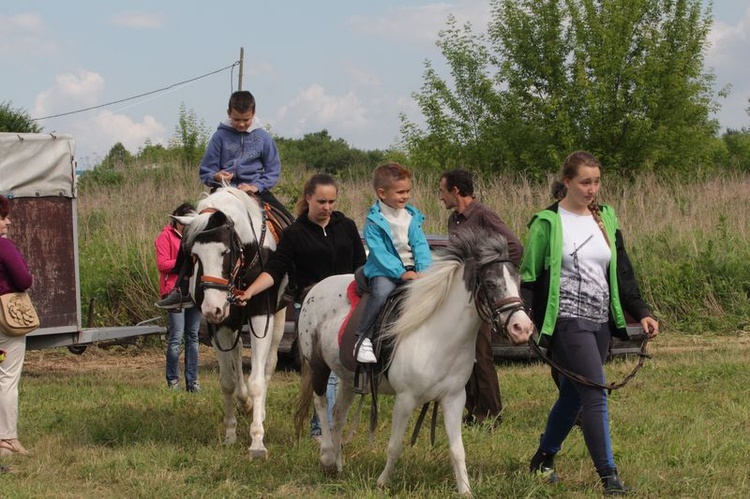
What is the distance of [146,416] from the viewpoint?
8273 mm

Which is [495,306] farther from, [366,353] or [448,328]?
[366,353]

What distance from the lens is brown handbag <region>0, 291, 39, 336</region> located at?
22.7ft

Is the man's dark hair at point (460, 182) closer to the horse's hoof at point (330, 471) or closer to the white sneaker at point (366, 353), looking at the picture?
the white sneaker at point (366, 353)

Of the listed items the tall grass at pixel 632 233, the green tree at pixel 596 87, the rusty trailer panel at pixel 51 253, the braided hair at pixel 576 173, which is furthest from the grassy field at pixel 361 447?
the green tree at pixel 596 87

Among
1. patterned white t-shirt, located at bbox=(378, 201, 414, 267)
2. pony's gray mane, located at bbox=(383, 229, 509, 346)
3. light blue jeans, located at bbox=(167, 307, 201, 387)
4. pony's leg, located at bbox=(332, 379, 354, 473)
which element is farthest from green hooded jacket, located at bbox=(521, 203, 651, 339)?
light blue jeans, located at bbox=(167, 307, 201, 387)

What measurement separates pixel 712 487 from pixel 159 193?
1645 cm

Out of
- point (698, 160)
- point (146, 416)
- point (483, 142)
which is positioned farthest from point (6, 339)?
point (698, 160)

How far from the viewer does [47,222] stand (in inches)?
399

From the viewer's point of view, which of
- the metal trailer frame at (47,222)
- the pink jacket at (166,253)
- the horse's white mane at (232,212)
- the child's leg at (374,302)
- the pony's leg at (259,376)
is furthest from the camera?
the pink jacket at (166,253)

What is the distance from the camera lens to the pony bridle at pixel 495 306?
4.88m

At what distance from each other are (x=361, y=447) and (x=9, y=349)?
277 centimetres

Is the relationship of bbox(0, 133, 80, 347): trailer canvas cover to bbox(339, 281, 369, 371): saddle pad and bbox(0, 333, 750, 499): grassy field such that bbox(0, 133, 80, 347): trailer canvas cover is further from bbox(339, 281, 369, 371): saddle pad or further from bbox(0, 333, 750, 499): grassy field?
bbox(339, 281, 369, 371): saddle pad

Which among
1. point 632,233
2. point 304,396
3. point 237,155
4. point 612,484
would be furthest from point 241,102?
point 632,233

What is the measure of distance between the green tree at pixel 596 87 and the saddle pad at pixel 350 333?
58.6 ft
